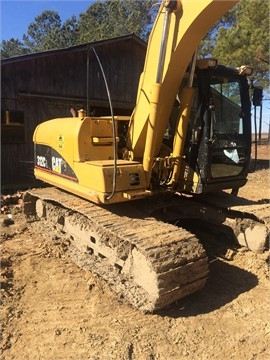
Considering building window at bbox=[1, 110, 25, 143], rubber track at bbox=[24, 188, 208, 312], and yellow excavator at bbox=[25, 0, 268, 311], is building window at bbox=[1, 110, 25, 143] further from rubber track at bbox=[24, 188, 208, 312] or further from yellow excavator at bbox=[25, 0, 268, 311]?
rubber track at bbox=[24, 188, 208, 312]

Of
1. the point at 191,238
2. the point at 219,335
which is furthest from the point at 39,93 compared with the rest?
the point at 219,335

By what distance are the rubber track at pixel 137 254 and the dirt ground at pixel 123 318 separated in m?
0.20

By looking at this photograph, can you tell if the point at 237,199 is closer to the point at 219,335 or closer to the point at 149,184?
the point at 149,184

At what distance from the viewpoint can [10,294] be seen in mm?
4414

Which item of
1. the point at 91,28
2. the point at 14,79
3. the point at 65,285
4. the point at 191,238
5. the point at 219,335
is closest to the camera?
the point at 219,335

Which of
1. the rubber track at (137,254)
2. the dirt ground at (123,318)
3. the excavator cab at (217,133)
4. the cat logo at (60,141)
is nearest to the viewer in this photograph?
the dirt ground at (123,318)

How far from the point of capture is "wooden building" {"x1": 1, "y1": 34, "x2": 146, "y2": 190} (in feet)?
34.4

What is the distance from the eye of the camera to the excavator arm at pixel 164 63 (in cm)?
402

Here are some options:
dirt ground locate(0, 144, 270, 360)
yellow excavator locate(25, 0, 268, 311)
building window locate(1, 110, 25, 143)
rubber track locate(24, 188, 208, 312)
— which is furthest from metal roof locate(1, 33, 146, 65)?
dirt ground locate(0, 144, 270, 360)

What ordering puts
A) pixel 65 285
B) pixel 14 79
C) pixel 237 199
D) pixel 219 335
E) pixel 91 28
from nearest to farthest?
pixel 219 335 → pixel 65 285 → pixel 237 199 → pixel 14 79 → pixel 91 28

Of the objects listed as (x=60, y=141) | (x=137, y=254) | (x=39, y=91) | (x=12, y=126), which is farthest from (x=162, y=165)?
(x=39, y=91)

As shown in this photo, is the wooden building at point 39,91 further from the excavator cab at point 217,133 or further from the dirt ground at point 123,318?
the dirt ground at point 123,318

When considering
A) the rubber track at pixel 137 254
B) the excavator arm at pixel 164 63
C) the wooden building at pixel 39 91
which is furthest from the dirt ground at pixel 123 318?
the wooden building at pixel 39 91

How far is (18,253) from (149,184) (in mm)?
2322
